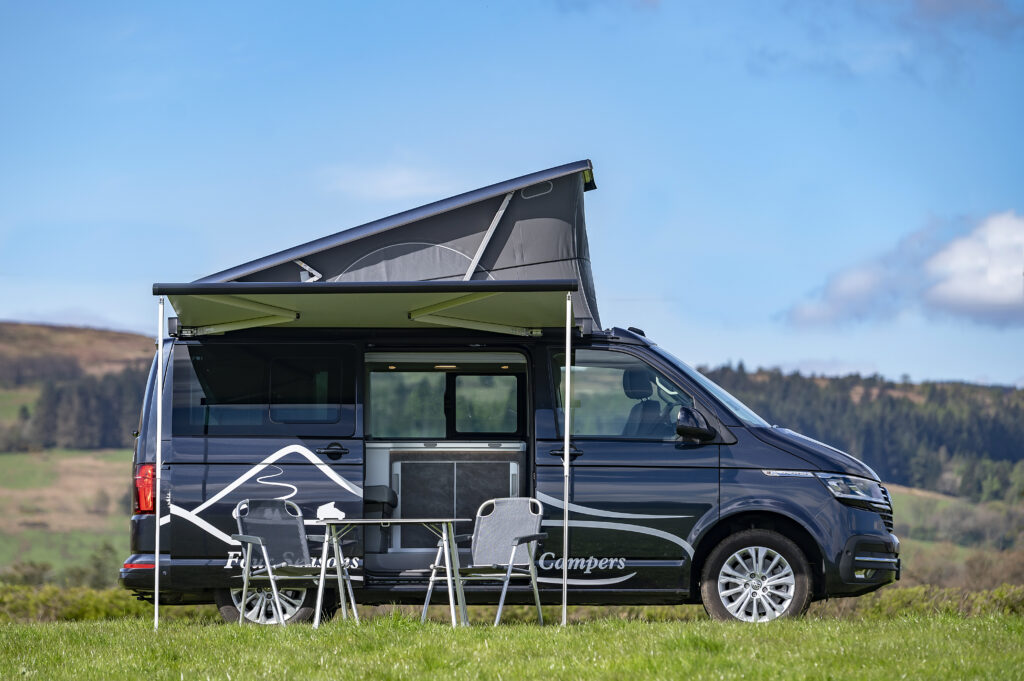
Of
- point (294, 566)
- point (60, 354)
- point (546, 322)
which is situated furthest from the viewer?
point (60, 354)

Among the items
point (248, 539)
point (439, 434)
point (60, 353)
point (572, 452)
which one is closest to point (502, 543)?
point (572, 452)

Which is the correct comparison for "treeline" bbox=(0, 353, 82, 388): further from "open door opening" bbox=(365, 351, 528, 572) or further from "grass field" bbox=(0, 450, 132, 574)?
"open door opening" bbox=(365, 351, 528, 572)

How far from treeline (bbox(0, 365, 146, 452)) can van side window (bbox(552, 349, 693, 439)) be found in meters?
45.5

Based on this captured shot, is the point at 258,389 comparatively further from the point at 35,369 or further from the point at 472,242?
the point at 35,369

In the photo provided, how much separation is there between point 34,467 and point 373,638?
174 ft

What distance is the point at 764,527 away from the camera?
858 centimetres

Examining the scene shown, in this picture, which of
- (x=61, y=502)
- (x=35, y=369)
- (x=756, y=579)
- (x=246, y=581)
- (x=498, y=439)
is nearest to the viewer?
(x=246, y=581)

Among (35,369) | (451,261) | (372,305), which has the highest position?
(35,369)

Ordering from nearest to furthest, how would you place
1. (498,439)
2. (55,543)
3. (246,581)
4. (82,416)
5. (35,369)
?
(246,581) < (498,439) < (55,543) < (82,416) < (35,369)

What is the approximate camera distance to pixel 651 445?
854cm

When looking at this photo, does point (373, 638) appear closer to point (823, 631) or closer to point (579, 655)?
point (579, 655)

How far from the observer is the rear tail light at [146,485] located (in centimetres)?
848

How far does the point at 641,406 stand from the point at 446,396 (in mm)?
1436

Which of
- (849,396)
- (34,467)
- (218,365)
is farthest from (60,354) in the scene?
(218,365)
